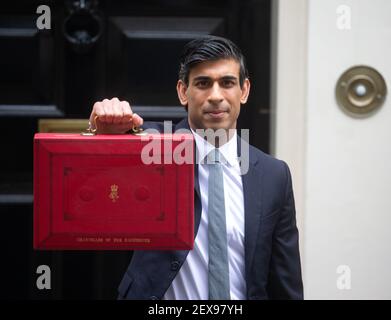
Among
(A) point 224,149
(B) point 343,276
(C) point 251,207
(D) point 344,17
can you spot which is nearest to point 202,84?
(A) point 224,149

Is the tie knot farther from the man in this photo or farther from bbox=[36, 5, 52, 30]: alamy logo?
bbox=[36, 5, 52, 30]: alamy logo

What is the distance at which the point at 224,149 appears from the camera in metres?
1.72

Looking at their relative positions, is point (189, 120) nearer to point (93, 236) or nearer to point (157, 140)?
point (157, 140)

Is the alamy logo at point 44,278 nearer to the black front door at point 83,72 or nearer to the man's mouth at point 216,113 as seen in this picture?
the black front door at point 83,72

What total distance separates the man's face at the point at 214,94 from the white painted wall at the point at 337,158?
0.89 meters

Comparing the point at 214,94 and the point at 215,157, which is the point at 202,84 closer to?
the point at 214,94

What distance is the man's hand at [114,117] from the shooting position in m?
1.47

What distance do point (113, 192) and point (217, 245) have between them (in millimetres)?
247

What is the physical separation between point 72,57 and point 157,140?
1192 mm

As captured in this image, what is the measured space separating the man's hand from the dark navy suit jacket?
208 millimetres

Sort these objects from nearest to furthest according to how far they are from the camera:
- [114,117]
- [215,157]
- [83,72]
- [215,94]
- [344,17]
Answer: [114,117] < [215,94] < [215,157] < [344,17] < [83,72]

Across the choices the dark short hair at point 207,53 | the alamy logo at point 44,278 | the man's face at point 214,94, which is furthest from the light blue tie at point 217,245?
the alamy logo at point 44,278

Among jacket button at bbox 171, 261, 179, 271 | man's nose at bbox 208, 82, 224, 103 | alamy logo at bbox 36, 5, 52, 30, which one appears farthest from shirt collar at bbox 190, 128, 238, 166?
alamy logo at bbox 36, 5, 52, 30

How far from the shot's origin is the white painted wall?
97.9 inches
